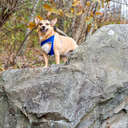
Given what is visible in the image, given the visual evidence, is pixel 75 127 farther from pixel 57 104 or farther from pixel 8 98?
pixel 8 98

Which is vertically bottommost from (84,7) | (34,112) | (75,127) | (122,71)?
(75,127)

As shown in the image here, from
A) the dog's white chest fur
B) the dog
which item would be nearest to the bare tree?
the dog

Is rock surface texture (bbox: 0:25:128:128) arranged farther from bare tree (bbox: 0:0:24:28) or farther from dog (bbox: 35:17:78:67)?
bare tree (bbox: 0:0:24:28)

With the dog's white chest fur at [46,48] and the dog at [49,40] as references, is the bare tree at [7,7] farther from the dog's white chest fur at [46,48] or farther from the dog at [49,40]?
the dog's white chest fur at [46,48]

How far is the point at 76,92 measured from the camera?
2619 millimetres

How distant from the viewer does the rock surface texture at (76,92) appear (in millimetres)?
2531

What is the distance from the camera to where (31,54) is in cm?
707

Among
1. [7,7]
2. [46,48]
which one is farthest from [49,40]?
[7,7]

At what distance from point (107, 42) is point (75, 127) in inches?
54.3

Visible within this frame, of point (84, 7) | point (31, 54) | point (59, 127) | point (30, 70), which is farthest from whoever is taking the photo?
point (31, 54)

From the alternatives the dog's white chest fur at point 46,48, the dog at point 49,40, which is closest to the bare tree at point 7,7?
the dog at point 49,40

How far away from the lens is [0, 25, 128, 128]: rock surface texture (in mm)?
2531

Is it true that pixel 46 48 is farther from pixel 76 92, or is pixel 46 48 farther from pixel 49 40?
pixel 76 92

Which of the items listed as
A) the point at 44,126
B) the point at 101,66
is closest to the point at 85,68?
the point at 101,66
